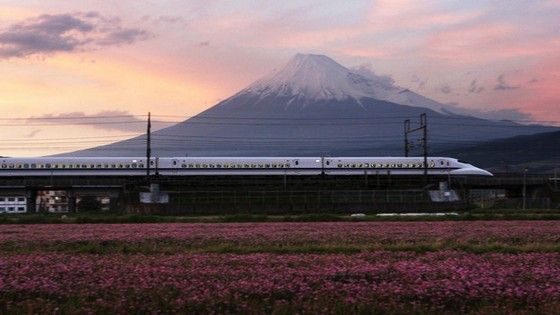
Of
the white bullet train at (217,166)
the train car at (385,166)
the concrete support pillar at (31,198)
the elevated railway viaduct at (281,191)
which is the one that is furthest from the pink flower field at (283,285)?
the concrete support pillar at (31,198)

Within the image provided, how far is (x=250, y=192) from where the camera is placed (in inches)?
3029

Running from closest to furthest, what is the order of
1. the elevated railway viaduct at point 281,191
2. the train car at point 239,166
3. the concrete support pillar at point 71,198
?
the elevated railway viaduct at point 281,191 < the train car at point 239,166 < the concrete support pillar at point 71,198

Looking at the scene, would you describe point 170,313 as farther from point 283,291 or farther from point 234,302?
point 283,291

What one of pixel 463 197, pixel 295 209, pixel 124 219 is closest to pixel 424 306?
pixel 124 219

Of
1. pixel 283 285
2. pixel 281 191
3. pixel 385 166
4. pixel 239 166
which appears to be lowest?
pixel 283 285

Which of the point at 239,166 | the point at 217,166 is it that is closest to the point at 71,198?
the point at 217,166

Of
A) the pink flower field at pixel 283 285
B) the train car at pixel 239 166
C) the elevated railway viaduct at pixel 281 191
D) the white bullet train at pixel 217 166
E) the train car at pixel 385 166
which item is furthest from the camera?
the train car at pixel 385 166

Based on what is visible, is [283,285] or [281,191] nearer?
[283,285]

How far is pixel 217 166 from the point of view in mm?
92188

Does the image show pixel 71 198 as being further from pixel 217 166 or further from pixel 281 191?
pixel 281 191

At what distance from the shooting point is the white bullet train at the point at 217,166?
90.4 metres

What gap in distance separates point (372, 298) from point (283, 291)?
4.27ft

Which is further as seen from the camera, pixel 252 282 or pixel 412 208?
pixel 412 208

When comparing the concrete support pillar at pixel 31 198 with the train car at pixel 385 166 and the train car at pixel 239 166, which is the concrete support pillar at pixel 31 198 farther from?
the train car at pixel 385 166
